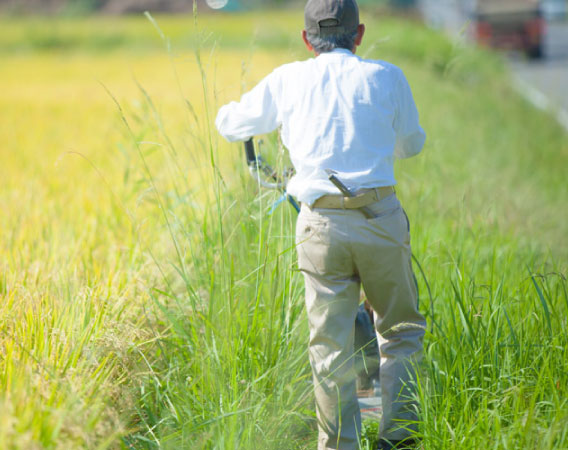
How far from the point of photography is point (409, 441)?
2.66 meters

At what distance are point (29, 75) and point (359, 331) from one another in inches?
630

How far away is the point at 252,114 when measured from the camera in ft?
8.86

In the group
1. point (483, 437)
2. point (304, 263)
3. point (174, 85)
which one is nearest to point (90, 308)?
point (304, 263)

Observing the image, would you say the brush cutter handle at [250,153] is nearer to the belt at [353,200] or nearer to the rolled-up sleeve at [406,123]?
the belt at [353,200]

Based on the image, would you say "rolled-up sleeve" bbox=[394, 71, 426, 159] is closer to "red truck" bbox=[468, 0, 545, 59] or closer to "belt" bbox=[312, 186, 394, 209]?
"belt" bbox=[312, 186, 394, 209]

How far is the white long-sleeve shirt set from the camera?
2545 mm

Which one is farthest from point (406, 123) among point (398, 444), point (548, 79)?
point (548, 79)

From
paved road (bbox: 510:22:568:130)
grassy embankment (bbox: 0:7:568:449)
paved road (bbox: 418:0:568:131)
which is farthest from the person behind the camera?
paved road (bbox: 418:0:568:131)

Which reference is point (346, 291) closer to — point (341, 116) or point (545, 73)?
point (341, 116)

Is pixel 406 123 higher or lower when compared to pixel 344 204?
higher

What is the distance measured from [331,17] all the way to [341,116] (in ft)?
1.15

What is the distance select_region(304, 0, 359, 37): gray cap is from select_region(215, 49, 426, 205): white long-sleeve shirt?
87 mm

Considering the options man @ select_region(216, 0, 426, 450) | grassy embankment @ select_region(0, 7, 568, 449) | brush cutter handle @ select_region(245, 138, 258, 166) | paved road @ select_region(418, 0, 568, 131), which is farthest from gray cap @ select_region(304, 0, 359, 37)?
paved road @ select_region(418, 0, 568, 131)

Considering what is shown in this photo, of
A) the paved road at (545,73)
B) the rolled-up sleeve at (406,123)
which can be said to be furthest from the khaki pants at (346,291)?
the paved road at (545,73)
